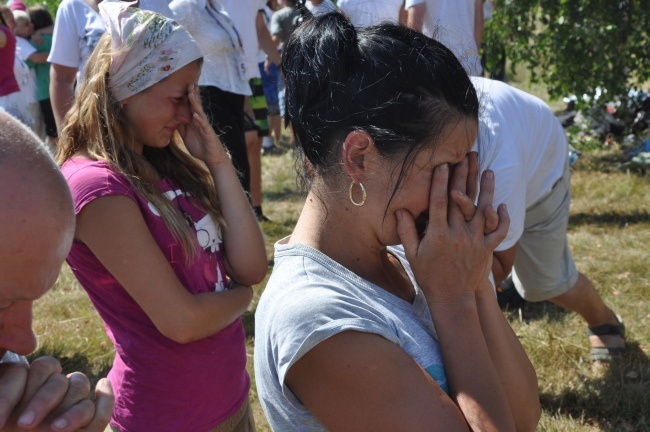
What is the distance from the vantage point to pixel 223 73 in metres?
4.88

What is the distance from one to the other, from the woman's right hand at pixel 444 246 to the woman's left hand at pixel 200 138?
3.12ft

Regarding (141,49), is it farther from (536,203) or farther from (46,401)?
(536,203)

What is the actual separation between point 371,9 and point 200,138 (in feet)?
3.96

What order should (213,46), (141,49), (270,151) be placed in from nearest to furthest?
(141,49) → (213,46) → (270,151)

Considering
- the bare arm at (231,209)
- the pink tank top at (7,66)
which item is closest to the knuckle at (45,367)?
the bare arm at (231,209)

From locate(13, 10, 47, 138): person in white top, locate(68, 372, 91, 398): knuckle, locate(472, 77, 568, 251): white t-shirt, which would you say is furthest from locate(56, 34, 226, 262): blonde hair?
locate(13, 10, 47, 138): person in white top

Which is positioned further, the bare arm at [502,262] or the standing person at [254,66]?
the standing person at [254,66]

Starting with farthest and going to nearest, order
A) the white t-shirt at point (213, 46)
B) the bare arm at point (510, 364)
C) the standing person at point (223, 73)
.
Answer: the standing person at point (223, 73) < the white t-shirt at point (213, 46) < the bare arm at point (510, 364)

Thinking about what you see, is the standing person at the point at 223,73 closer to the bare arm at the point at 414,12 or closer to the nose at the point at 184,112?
the bare arm at the point at 414,12

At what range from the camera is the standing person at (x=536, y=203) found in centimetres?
288

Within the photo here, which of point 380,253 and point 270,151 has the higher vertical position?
point 380,253

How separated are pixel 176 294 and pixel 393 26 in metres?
0.94

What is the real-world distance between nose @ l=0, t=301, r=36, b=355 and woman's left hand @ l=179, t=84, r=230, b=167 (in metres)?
1.41

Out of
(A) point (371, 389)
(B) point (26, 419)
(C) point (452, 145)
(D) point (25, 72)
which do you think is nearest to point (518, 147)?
(C) point (452, 145)
